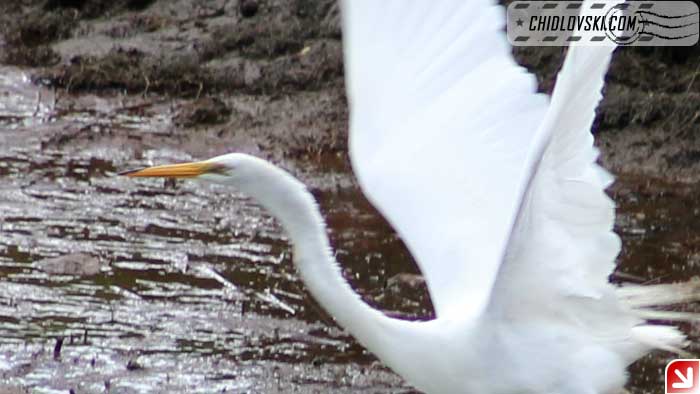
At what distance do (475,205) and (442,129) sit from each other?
23 centimetres

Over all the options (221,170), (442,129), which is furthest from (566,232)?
(221,170)

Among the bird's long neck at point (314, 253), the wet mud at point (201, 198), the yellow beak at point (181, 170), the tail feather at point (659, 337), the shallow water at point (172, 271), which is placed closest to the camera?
the yellow beak at point (181, 170)

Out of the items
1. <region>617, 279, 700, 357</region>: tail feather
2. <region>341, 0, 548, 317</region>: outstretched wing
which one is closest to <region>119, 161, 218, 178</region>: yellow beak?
<region>341, 0, 548, 317</region>: outstretched wing

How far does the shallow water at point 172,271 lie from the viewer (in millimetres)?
4797

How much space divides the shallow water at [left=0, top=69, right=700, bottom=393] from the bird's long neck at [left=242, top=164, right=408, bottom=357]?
3.03ft

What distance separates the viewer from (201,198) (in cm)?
639

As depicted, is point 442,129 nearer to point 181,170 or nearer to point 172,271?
point 181,170

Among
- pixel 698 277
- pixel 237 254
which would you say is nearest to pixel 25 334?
pixel 237 254

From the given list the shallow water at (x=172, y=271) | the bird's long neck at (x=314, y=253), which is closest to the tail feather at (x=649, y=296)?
the bird's long neck at (x=314, y=253)

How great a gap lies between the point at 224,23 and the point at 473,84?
15.0 ft
